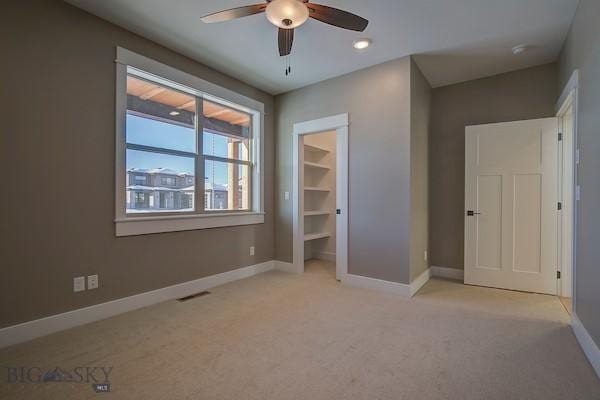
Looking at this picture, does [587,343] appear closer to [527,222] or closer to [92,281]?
[527,222]

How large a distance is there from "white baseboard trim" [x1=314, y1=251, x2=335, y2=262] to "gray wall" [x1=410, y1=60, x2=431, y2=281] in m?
1.72

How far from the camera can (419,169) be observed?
11.9 ft

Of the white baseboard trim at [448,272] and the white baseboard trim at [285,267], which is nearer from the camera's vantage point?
the white baseboard trim at [448,272]

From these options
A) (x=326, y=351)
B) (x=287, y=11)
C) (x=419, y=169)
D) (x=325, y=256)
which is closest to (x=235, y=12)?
(x=287, y=11)

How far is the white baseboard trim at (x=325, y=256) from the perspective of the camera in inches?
205

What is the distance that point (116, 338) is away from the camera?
226 cm

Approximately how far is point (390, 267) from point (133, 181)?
299 centimetres

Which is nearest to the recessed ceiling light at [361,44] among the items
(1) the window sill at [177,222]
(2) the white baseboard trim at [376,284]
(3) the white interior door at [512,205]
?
(3) the white interior door at [512,205]

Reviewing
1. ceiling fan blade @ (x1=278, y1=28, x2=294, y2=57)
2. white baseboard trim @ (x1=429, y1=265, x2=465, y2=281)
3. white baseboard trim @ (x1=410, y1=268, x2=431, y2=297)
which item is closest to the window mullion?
ceiling fan blade @ (x1=278, y1=28, x2=294, y2=57)

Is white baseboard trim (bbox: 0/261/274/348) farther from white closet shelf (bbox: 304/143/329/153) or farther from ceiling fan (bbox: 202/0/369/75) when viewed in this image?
ceiling fan (bbox: 202/0/369/75)

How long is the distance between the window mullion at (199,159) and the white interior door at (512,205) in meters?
3.42

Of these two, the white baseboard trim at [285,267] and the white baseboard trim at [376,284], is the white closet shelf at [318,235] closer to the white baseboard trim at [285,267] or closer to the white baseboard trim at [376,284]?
the white baseboard trim at [285,267]

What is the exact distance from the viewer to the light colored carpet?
166cm

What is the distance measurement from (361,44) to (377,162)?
131 centimetres
